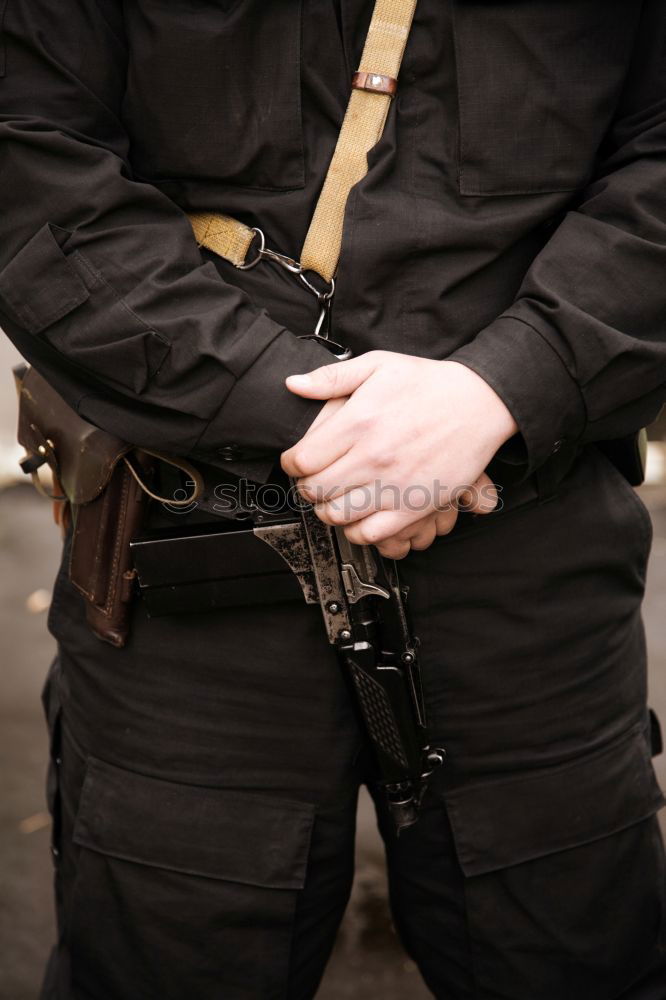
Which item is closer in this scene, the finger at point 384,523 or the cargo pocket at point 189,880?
the finger at point 384,523

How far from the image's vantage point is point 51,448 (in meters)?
1.44

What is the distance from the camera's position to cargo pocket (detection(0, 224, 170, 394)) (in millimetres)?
1181

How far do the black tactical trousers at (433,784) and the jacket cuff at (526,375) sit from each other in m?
0.17

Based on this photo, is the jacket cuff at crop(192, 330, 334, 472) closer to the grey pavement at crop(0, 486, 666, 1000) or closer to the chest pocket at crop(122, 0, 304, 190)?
the chest pocket at crop(122, 0, 304, 190)

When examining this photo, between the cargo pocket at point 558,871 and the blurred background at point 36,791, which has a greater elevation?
the cargo pocket at point 558,871

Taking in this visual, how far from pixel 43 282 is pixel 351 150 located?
0.43 metres

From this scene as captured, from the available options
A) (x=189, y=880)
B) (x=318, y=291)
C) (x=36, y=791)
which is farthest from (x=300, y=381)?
(x=36, y=791)

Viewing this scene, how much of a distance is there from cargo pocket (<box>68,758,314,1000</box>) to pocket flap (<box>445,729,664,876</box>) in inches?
9.1

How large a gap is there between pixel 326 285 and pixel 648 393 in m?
0.46

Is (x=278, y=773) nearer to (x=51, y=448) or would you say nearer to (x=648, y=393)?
(x=51, y=448)

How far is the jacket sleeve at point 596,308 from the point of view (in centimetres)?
117

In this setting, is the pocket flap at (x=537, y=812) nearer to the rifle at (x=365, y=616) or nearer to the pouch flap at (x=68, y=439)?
the rifle at (x=365, y=616)

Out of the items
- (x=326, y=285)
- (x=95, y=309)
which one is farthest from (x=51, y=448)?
(x=326, y=285)

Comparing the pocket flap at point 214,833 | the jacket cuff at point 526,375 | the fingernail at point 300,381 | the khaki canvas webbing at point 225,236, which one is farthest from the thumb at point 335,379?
Result: the pocket flap at point 214,833
